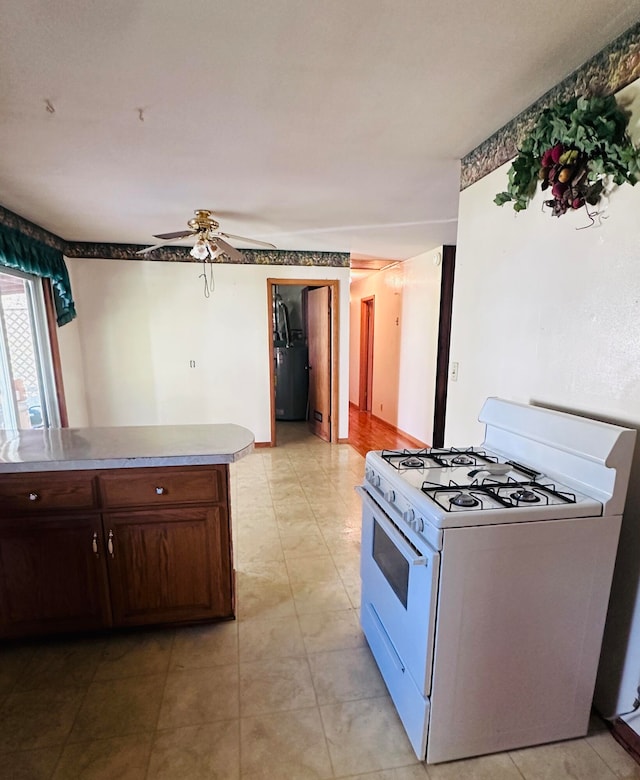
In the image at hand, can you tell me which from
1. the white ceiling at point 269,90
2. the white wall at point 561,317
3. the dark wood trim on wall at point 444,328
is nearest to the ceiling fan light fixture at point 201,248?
the white ceiling at point 269,90

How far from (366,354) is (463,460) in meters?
5.55

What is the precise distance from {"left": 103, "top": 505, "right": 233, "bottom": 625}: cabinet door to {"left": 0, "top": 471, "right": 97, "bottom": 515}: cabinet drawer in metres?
0.15

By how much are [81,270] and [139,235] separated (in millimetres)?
875

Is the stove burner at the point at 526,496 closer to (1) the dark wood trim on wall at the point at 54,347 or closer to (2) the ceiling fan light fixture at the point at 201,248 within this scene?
(2) the ceiling fan light fixture at the point at 201,248

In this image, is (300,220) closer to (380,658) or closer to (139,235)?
(139,235)

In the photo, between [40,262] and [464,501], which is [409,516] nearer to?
[464,501]

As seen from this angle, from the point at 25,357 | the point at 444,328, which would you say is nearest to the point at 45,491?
the point at 25,357

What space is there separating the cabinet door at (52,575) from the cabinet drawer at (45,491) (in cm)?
5

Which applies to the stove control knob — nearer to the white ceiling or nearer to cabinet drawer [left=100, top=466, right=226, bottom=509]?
cabinet drawer [left=100, top=466, right=226, bottom=509]

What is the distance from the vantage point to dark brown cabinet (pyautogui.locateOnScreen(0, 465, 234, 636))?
1.68 meters

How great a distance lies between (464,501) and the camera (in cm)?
124

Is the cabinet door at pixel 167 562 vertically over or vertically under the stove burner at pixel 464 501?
under

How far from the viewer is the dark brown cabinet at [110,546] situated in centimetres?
168

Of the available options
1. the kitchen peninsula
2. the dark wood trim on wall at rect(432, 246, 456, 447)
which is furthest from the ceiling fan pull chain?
the kitchen peninsula
